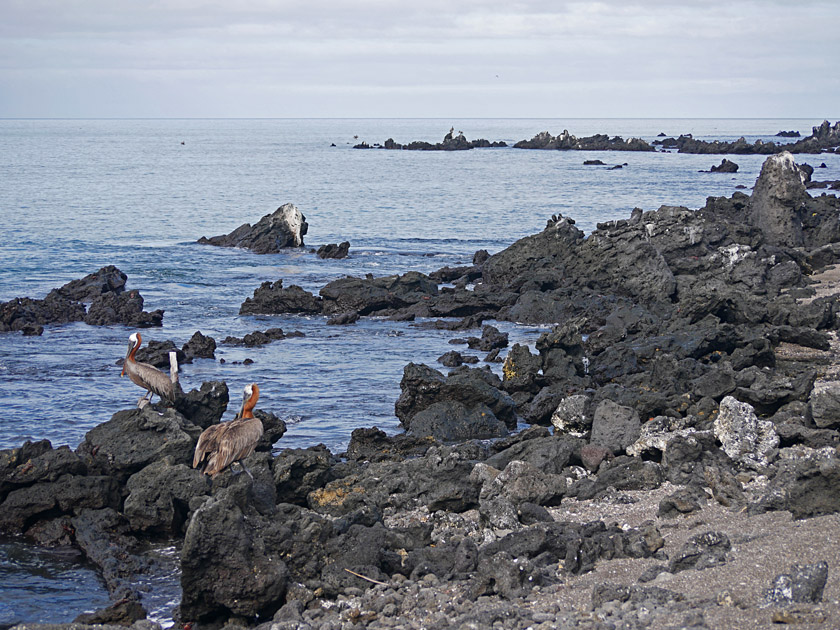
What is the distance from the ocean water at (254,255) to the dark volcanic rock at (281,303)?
18.9 inches

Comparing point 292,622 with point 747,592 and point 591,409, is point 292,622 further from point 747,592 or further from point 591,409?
point 591,409

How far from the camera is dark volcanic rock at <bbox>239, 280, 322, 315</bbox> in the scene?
2906 centimetres

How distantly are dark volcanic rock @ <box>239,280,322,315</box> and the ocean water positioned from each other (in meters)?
0.48

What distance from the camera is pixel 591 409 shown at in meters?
15.0

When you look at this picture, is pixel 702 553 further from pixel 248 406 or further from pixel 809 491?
pixel 248 406

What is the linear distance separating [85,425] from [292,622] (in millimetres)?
10756

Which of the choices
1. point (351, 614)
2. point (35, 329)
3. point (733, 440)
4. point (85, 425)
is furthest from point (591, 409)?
point (35, 329)

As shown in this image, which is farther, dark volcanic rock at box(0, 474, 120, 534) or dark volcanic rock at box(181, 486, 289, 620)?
dark volcanic rock at box(0, 474, 120, 534)

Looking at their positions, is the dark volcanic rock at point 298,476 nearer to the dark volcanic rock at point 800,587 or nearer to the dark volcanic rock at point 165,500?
the dark volcanic rock at point 165,500

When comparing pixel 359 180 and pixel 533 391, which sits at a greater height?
pixel 359 180

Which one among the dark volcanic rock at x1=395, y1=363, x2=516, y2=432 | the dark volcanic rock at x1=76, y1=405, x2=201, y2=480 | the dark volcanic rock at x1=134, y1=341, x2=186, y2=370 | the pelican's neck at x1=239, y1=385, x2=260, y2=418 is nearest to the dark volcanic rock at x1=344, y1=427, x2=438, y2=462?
the dark volcanic rock at x1=395, y1=363, x2=516, y2=432

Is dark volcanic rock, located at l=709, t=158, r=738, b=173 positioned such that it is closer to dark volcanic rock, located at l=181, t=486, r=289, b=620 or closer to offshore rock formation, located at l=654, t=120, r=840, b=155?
offshore rock formation, located at l=654, t=120, r=840, b=155

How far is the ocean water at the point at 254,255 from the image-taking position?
62.1ft

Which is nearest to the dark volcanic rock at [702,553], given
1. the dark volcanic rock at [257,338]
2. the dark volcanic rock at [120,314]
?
the dark volcanic rock at [257,338]
